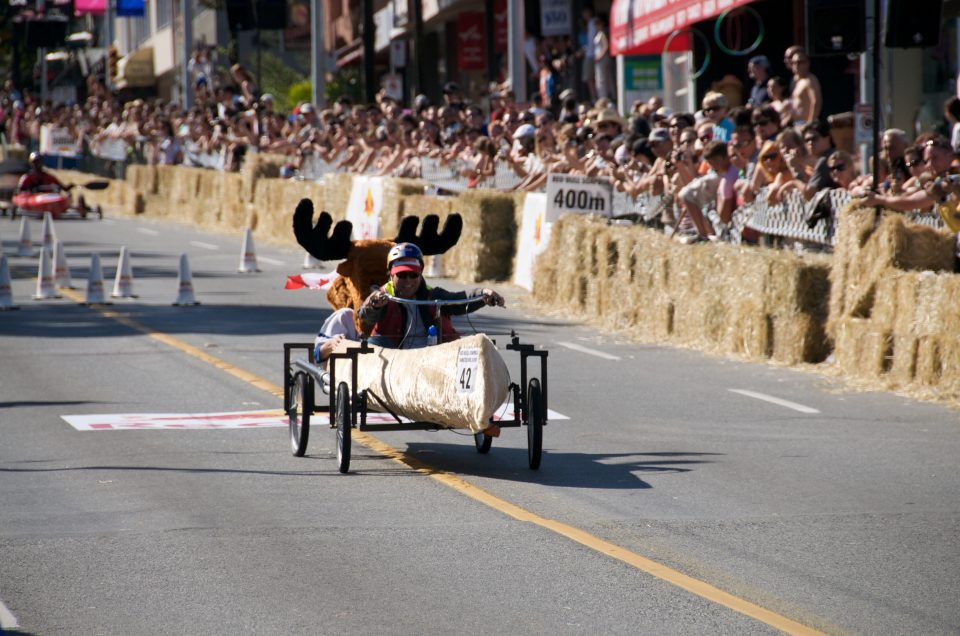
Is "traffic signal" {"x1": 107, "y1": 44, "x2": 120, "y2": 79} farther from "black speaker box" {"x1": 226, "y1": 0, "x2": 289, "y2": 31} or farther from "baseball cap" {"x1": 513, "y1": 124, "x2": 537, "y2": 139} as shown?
"baseball cap" {"x1": 513, "y1": 124, "x2": 537, "y2": 139}

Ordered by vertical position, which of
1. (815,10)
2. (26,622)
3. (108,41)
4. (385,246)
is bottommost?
A: (26,622)

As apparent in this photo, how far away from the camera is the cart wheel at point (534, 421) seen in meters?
10.3

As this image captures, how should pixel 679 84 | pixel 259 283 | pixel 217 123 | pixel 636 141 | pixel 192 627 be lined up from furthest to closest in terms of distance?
pixel 217 123 < pixel 679 84 < pixel 259 283 < pixel 636 141 < pixel 192 627

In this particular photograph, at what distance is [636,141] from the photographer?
2108 cm

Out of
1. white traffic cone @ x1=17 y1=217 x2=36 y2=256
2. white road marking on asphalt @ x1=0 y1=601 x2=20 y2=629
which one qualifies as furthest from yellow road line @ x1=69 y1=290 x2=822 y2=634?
white traffic cone @ x1=17 y1=217 x2=36 y2=256

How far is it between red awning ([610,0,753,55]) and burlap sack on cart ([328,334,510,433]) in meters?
18.0

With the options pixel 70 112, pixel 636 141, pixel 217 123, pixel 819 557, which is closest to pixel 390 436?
pixel 819 557

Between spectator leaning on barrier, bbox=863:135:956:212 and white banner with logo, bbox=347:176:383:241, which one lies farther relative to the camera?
white banner with logo, bbox=347:176:383:241

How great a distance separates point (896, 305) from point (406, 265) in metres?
5.14

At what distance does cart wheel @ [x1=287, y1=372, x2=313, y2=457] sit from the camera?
10.9m

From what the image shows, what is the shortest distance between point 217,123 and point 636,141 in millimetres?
25132

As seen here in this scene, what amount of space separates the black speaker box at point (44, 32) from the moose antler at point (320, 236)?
5386cm

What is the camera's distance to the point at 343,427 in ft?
34.0

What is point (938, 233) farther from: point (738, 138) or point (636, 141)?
point (636, 141)
